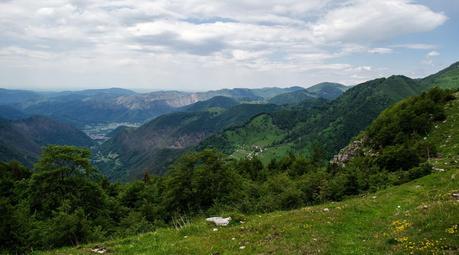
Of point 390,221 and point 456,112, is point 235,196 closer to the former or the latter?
point 390,221

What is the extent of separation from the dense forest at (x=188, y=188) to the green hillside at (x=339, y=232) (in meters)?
5.51

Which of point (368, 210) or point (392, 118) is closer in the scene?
point (368, 210)

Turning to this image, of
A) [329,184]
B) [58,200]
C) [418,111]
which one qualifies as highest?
[418,111]

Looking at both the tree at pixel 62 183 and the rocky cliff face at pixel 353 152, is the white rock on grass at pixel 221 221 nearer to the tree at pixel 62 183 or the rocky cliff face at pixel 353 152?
the tree at pixel 62 183

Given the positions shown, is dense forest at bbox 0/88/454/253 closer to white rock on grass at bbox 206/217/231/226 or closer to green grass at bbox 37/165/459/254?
white rock on grass at bbox 206/217/231/226

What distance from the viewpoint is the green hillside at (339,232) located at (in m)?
21.0

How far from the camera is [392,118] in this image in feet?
254

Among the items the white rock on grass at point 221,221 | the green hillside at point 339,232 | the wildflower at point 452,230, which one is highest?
the wildflower at point 452,230

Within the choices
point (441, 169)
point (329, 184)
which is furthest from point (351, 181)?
point (441, 169)

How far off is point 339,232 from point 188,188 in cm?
3901

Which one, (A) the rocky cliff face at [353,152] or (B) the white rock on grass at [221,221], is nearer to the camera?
(B) the white rock on grass at [221,221]

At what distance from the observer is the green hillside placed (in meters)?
21.0

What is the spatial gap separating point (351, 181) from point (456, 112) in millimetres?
36494

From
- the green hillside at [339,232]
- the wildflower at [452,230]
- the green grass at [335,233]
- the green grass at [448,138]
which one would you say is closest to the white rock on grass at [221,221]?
the green hillside at [339,232]
